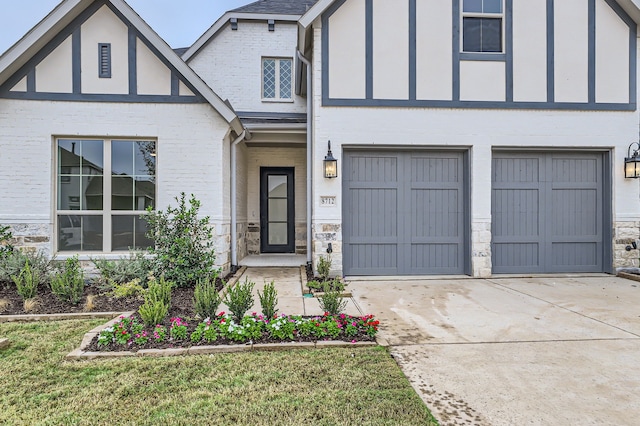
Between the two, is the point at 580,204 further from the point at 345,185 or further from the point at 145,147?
the point at 145,147

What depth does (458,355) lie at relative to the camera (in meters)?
3.45

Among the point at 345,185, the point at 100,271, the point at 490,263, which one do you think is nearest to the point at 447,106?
the point at 345,185

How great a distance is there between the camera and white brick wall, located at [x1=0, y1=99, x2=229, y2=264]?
6.45 metres

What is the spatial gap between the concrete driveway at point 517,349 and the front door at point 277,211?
4.26 meters

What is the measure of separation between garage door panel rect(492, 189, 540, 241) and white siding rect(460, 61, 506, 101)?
1863 mm

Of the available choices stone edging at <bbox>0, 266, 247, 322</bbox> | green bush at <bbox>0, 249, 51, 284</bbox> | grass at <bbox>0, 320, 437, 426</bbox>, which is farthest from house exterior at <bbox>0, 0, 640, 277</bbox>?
grass at <bbox>0, 320, 437, 426</bbox>

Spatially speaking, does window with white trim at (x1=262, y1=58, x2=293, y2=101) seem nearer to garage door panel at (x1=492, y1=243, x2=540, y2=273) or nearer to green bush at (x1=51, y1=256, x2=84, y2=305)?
garage door panel at (x1=492, y1=243, x2=540, y2=273)

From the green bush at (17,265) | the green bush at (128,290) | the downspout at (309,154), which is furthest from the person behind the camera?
the downspout at (309,154)

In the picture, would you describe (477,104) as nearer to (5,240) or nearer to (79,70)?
(79,70)

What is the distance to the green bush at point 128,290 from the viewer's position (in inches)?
209

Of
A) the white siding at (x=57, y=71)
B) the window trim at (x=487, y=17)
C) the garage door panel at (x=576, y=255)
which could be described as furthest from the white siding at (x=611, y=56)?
the white siding at (x=57, y=71)

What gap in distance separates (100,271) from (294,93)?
6804mm

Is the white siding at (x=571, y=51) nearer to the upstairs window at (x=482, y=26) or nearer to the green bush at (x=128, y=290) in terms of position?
the upstairs window at (x=482, y=26)

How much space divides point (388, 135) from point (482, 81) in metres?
2.11
